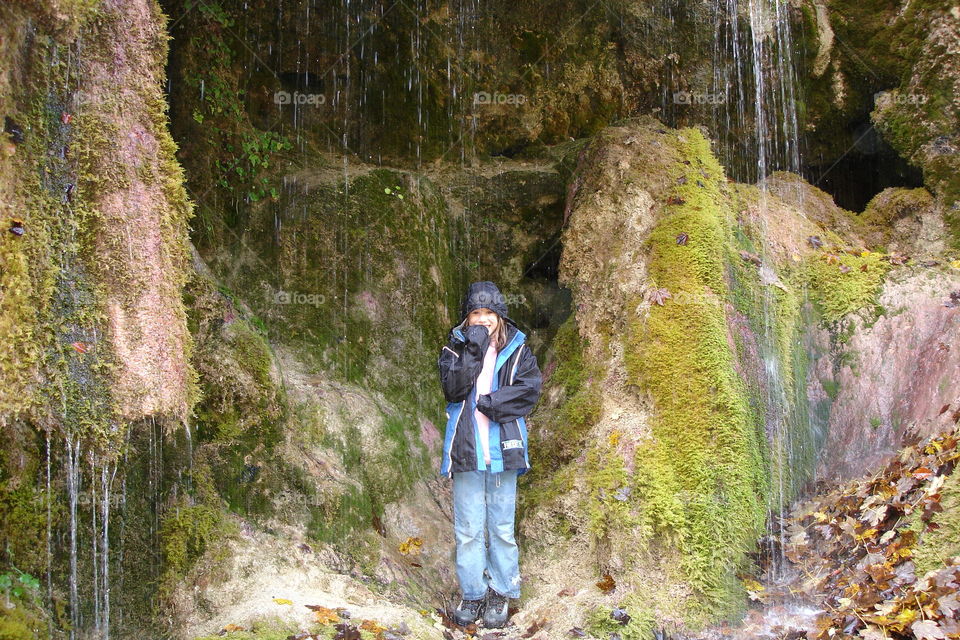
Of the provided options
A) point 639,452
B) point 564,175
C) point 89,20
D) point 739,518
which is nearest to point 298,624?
point 639,452

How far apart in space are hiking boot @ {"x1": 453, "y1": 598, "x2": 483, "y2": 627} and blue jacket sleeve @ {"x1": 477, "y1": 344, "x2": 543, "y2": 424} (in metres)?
1.23

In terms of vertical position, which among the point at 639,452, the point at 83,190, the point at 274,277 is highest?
the point at 83,190

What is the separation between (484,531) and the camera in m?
5.61

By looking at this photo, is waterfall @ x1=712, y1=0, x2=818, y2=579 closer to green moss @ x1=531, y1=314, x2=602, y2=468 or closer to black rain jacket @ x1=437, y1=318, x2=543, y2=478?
green moss @ x1=531, y1=314, x2=602, y2=468

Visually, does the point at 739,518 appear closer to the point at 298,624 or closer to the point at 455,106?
the point at 298,624

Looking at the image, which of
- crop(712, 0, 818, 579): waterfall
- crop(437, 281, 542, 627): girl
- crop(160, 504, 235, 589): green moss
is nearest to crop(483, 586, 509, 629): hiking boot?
crop(437, 281, 542, 627): girl

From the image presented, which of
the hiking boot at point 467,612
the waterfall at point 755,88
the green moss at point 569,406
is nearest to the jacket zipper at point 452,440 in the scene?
the hiking boot at point 467,612

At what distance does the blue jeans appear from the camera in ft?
17.8

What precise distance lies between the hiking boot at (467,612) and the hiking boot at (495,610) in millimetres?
49

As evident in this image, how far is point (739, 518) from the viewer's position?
5.57 m

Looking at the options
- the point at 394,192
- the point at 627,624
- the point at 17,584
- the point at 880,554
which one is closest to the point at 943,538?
the point at 880,554

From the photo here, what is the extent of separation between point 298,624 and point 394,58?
5.40 m

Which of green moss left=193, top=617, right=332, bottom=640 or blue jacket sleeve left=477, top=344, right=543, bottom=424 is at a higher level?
blue jacket sleeve left=477, top=344, right=543, bottom=424

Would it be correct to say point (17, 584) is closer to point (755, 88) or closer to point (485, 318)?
point (485, 318)
